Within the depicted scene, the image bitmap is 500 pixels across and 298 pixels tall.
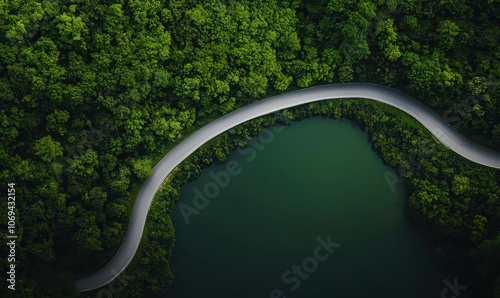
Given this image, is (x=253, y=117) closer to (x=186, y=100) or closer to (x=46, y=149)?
(x=186, y=100)

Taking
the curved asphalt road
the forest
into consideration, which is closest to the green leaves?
the forest

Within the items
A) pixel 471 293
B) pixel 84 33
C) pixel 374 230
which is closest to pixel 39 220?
pixel 84 33

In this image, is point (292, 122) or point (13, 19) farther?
point (292, 122)

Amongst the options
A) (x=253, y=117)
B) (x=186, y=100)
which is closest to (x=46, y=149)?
(x=186, y=100)

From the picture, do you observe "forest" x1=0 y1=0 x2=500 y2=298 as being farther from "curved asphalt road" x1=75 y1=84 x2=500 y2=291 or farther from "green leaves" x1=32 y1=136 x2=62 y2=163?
"curved asphalt road" x1=75 y1=84 x2=500 y2=291

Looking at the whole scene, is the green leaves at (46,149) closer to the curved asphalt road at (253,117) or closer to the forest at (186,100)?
the forest at (186,100)

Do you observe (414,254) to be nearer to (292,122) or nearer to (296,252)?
(296,252)
